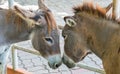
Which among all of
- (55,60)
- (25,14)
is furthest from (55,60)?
(25,14)

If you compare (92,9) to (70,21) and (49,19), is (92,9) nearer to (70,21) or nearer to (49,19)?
(70,21)

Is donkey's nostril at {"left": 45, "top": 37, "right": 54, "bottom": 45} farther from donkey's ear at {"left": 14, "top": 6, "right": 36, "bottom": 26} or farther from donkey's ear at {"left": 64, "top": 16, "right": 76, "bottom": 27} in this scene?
donkey's ear at {"left": 64, "top": 16, "right": 76, "bottom": 27}

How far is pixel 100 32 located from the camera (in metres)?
3.01

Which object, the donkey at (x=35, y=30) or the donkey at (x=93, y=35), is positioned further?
the donkey at (x=35, y=30)

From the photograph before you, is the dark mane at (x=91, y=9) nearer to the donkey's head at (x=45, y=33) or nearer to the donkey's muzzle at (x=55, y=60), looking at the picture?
the donkey's head at (x=45, y=33)

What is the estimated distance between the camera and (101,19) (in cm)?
302

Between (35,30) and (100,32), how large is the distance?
0.88m

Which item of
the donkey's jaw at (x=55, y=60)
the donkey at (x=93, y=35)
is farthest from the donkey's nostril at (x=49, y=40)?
the donkey at (x=93, y=35)

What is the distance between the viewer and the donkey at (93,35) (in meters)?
2.92

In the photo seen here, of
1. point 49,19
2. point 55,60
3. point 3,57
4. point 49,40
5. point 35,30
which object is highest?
point 49,19

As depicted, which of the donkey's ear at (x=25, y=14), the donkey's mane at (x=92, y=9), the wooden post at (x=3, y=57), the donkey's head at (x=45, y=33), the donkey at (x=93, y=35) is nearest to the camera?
the donkey at (x=93, y=35)

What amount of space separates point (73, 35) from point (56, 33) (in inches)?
20.2

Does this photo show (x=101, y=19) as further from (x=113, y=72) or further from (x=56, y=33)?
(x=56, y=33)

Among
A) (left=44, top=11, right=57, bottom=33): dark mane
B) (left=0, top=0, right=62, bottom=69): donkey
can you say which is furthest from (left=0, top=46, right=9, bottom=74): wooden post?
(left=44, top=11, right=57, bottom=33): dark mane
